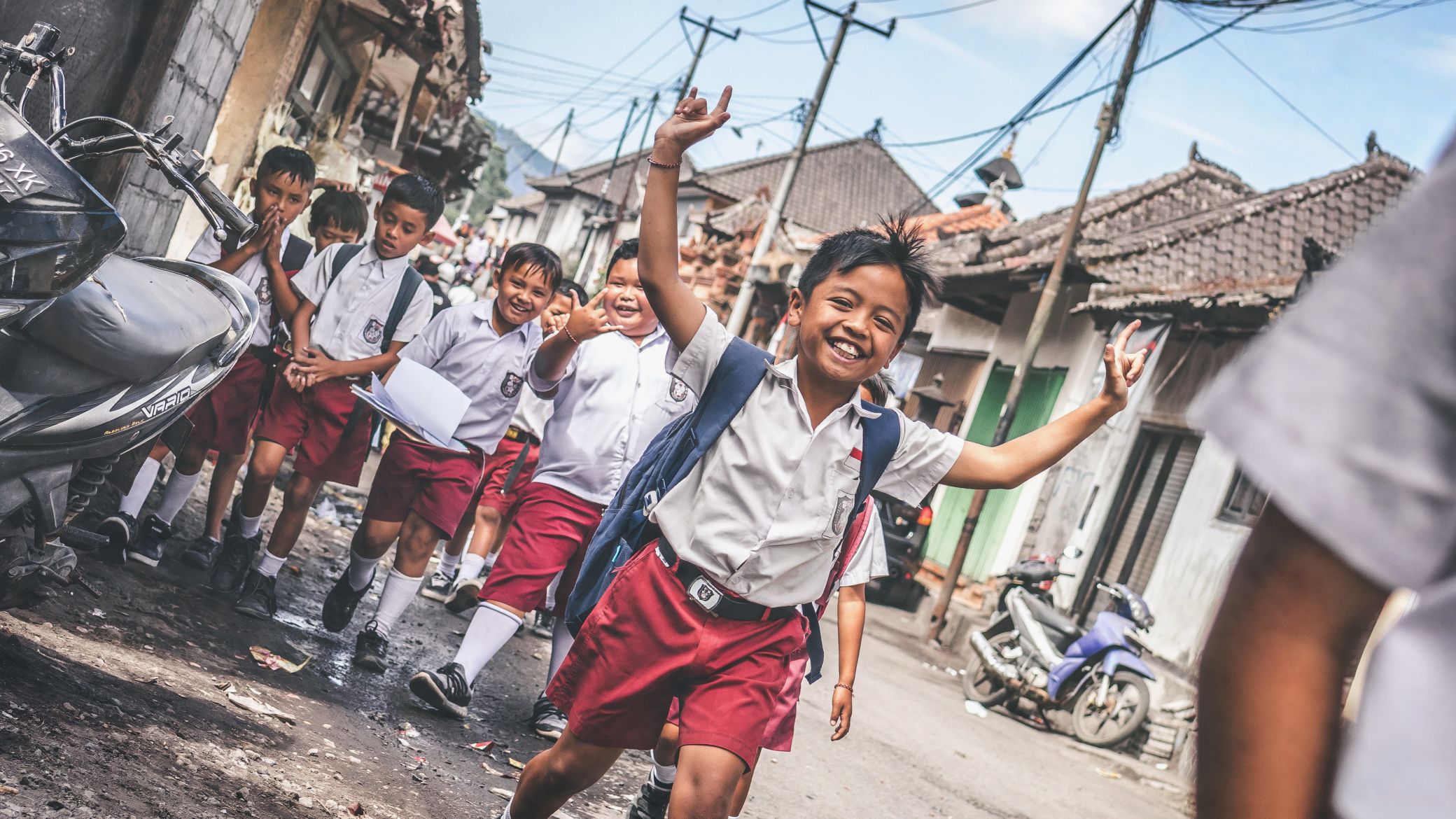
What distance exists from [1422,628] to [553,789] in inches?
101

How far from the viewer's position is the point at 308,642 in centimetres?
527

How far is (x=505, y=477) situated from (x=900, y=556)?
340 inches

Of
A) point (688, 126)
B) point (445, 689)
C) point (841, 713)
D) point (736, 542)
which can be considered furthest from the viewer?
point (445, 689)

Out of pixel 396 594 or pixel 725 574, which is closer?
pixel 725 574

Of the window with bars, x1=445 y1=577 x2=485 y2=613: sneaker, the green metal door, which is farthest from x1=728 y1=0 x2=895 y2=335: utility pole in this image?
x1=445 y1=577 x2=485 y2=613: sneaker

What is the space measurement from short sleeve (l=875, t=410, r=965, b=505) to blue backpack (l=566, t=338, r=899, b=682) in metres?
0.04

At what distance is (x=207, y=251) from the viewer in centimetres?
580

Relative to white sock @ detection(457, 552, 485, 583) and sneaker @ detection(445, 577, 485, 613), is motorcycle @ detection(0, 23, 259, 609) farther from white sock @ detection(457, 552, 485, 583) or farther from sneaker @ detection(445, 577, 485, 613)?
white sock @ detection(457, 552, 485, 583)

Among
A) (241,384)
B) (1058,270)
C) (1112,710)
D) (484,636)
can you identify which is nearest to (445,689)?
(484,636)

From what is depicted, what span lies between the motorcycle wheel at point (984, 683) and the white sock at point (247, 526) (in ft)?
21.1

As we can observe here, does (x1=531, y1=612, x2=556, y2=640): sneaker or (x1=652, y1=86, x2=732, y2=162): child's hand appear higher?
(x1=652, y1=86, x2=732, y2=162): child's hand

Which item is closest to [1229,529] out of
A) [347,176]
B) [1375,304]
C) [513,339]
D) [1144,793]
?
[1144,793]

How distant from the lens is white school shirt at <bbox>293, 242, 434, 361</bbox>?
5707 millimetres

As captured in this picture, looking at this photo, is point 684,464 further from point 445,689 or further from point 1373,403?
point 1373,403
